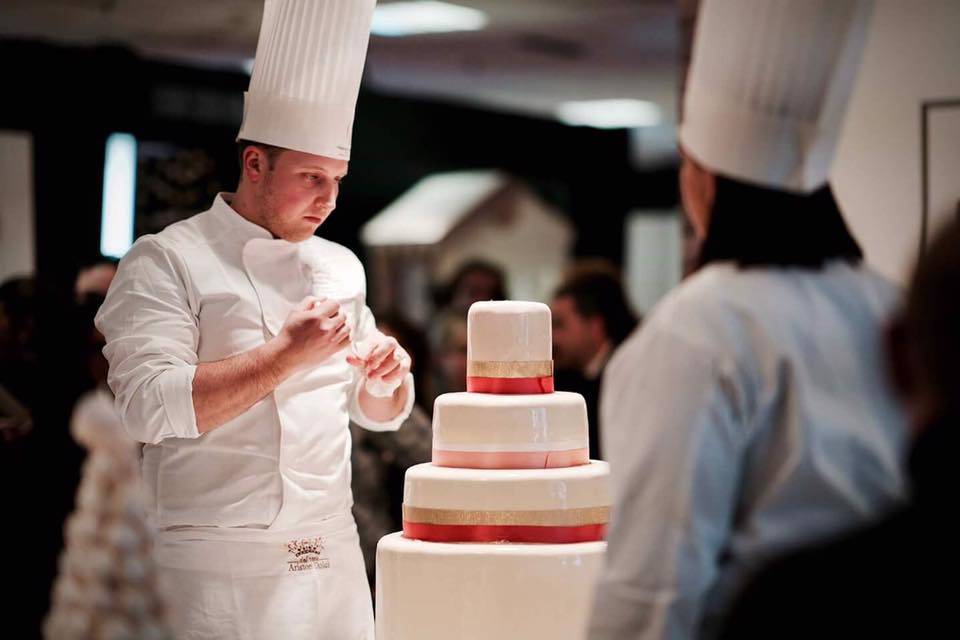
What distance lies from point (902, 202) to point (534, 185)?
5933mm

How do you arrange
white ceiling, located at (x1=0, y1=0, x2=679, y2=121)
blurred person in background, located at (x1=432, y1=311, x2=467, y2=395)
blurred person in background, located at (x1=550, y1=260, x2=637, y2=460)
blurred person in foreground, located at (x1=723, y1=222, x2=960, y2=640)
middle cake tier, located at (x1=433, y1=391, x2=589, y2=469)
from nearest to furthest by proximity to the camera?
blurred person in foreground, located at (x1=723, y1=222, x2=960, y2=640) → middle cake tier, located at (x1=433, y1=391, x2=589, y2=469) → blurred person in background, located at (x1=550, y1=260, x2=637, y2=460) → blurred person in background, located at (x1=432, y1=311, x2=467, y2=395) → white ceiling, located at (x1=0, y1=0, x2=679, y2=121)


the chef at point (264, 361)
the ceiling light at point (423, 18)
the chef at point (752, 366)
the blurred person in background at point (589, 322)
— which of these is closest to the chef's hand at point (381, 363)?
the chef at point (264, 361)

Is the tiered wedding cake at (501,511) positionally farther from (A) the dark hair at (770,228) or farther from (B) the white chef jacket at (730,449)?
(A) the dark hair at (770,228)

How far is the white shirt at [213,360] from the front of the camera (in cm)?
209

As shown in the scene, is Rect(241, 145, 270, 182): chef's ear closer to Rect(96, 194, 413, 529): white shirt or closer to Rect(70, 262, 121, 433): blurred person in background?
Rect(96, 194, 413, 529): white shirt

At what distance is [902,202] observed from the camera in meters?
3.81

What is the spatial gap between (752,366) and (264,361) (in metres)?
0.90

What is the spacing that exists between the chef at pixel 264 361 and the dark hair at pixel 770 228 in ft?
2.50

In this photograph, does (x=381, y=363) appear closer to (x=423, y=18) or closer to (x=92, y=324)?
(x=92, y=324)

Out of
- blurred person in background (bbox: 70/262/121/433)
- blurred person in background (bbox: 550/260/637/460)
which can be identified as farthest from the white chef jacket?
blurred person in background (bbox: 550/260/637/460)

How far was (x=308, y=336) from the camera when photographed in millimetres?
2070

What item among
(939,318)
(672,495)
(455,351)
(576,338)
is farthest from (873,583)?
(455,351)

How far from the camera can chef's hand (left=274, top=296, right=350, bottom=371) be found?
6.79ft

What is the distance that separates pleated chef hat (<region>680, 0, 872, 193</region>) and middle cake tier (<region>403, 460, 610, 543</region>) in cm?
75
